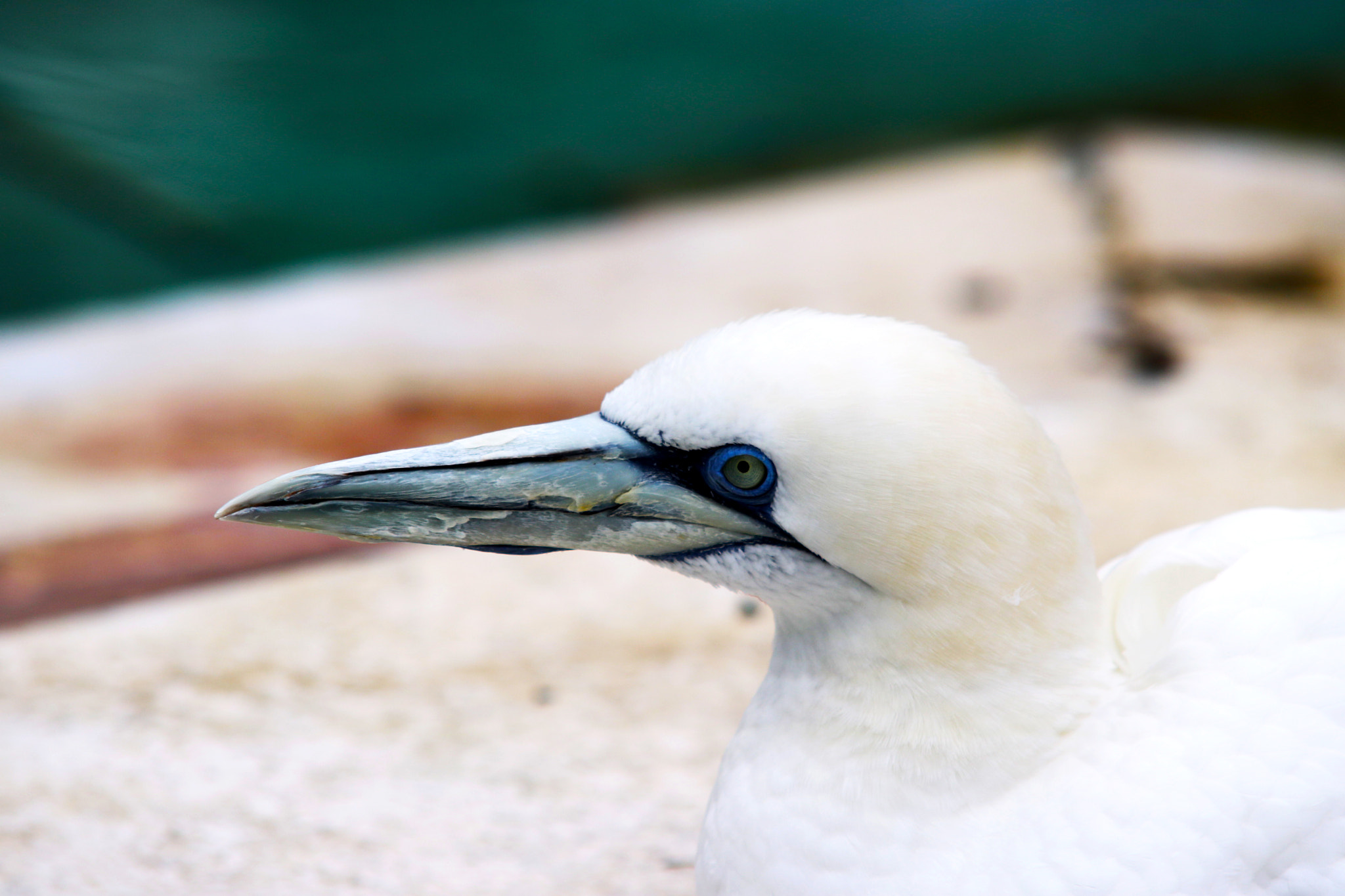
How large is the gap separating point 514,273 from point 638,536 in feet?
12.1

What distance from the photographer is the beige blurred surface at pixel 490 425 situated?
7.67 ft

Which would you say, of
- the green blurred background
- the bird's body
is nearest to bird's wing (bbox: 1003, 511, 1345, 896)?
the bird's body

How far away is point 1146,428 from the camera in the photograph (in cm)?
379

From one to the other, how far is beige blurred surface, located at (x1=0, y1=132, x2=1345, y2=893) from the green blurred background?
0.48m

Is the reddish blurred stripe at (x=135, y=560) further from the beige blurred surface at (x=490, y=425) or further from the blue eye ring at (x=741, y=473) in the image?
the blue eye ring at (x=741, y=473)

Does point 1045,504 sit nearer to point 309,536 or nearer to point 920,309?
point 309,536

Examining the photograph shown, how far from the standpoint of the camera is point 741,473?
1.61 m

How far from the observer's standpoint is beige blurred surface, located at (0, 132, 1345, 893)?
7.67ft

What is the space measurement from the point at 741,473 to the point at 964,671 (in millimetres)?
415

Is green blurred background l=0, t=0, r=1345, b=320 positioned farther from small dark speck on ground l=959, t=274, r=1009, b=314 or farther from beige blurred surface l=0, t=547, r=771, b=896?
beige blurred surface l=0, t=547, r=771, b=896

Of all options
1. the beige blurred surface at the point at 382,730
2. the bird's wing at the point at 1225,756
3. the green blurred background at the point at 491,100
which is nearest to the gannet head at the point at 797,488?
the bird's wing at the point at 1225,756

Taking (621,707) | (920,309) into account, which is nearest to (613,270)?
(920,309)

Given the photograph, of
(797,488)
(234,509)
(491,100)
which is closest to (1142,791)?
(797,488)

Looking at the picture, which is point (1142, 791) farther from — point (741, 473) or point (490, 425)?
point (490, 425)
